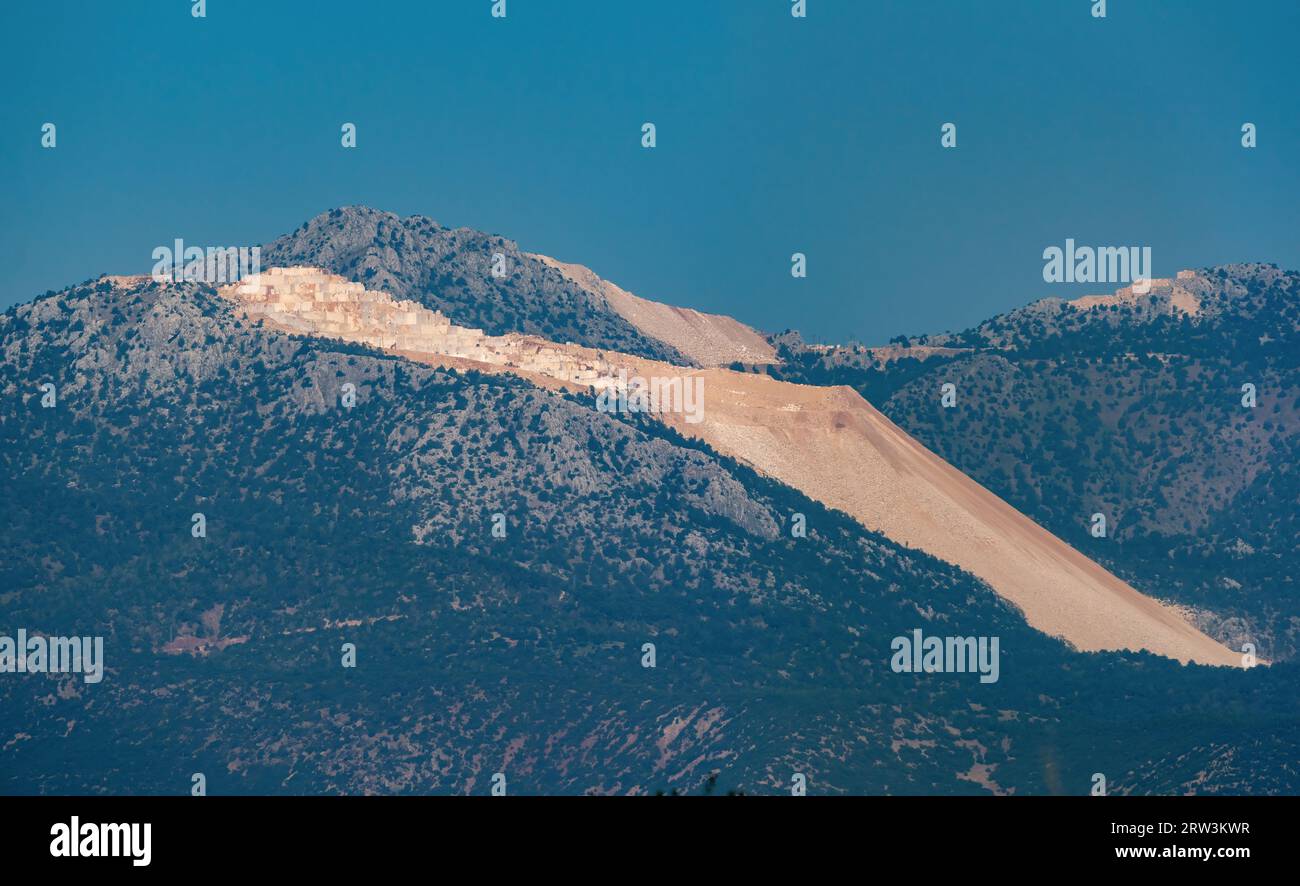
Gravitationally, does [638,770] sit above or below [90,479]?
below

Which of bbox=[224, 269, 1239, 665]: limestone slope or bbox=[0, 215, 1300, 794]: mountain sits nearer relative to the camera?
bbox=[0, 215, 1300, 794]: mountain

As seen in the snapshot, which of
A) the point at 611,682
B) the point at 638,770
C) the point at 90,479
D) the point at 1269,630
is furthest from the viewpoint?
the point at 1269,630

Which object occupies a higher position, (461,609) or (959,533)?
(959,533)

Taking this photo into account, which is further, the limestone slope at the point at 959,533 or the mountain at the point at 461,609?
the limestone slope at the point at 959,533

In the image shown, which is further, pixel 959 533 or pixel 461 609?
pixel 959 533
